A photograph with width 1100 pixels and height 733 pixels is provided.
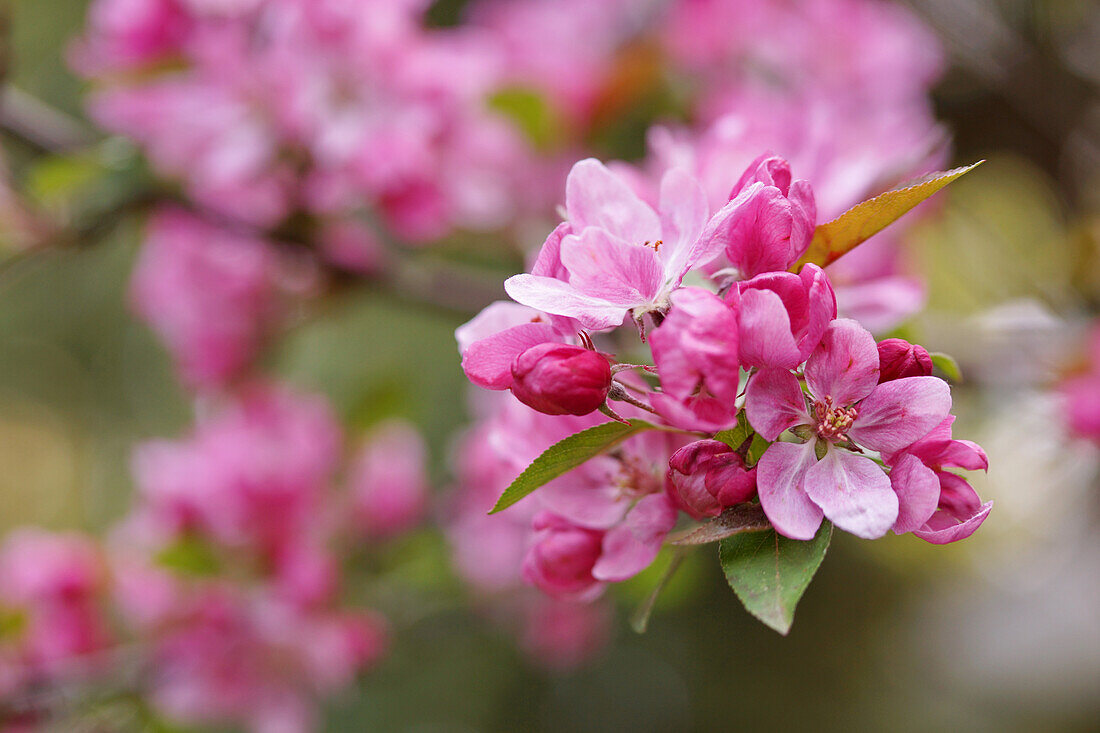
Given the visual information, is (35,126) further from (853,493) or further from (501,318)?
(853,493)

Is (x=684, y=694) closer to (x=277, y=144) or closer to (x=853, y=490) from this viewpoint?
(x=277, y=144)

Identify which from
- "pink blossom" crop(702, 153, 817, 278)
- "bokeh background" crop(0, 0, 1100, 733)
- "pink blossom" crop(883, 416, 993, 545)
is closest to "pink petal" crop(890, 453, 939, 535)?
"pink blossom" crop(883, 416, 993, 545)

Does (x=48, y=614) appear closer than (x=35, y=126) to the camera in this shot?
No

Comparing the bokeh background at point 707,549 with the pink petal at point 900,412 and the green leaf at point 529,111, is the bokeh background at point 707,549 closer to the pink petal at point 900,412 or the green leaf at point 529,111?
the green leaf at point 529,111

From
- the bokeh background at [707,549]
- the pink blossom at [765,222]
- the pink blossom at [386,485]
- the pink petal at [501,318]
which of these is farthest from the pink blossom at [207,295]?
the pink blossom at [765,222]

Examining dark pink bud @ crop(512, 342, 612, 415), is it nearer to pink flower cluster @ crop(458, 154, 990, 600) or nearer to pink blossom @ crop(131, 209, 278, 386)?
pink flower cluster @ crop(458, 154, 990, 600)

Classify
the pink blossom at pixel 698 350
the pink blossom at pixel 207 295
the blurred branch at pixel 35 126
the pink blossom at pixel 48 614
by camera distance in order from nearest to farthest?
the pink blossom at pixel 698 350, the blurred branch at pixel 35 126, the pink blossom at pixel 48 614, the pink blossom at pixel 207 295

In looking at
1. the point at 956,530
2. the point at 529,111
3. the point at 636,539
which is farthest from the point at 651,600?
the point at 529,111

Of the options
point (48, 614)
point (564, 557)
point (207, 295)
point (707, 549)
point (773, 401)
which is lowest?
point (707, 549)

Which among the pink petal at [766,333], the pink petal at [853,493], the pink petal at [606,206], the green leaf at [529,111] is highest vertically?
the pink petal at [606,206]
